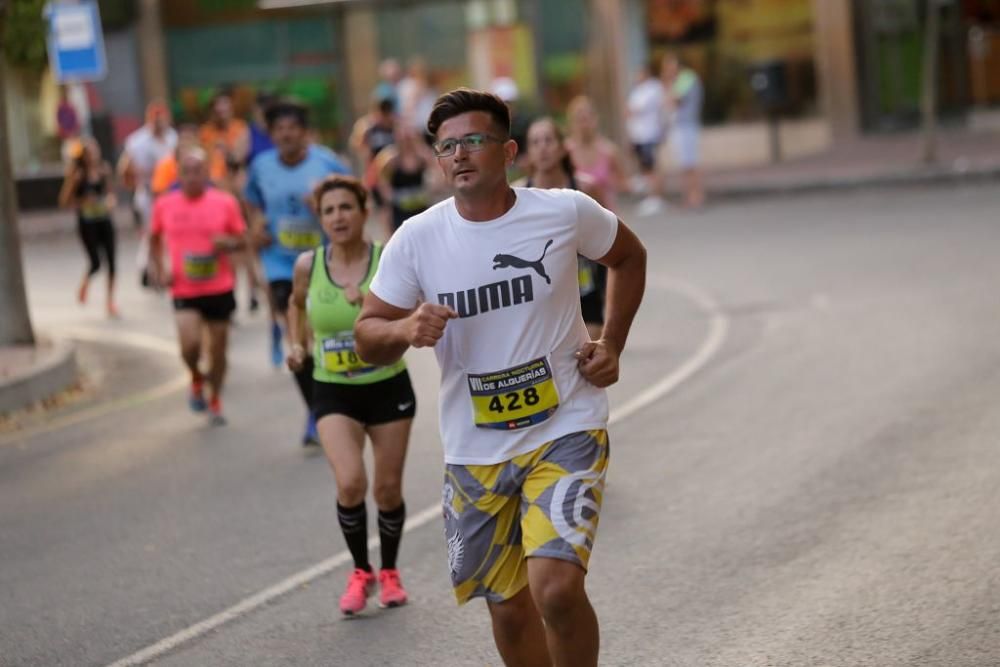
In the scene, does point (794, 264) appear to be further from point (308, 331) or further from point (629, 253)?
point (629, 253)

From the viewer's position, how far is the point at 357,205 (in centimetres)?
785

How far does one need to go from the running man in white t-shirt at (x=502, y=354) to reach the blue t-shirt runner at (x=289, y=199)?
6.16m

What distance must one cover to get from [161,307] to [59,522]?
10125mm

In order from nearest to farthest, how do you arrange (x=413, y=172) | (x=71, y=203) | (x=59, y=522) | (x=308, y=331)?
(x=308, y=331) → (x=59, y=522) → (x=413, y=172) → (x=71, y=203)

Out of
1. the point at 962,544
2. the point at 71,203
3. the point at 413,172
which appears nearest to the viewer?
the point at 962,544

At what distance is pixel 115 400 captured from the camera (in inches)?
549

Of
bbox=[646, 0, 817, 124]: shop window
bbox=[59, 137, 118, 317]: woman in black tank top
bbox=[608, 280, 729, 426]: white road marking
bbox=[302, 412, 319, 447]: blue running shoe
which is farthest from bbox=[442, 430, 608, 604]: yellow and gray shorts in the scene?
bbox=[646, 0, 817, 124]: shop window

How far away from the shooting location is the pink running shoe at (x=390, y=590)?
7336 millimetres

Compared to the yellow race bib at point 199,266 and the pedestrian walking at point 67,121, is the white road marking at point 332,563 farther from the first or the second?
the pedestrian walking at point 67,121

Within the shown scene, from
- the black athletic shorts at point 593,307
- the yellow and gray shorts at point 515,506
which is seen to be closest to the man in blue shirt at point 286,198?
the black athletic shorts at point 593,307

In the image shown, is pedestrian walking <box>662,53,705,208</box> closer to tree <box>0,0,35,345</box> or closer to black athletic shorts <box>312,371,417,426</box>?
tree <box>0,0,35,345</box>

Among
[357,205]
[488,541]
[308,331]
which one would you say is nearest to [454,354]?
[488,541]

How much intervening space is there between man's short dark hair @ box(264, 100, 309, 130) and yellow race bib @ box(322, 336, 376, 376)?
3.58 m

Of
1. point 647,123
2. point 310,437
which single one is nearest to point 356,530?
point 310,437
